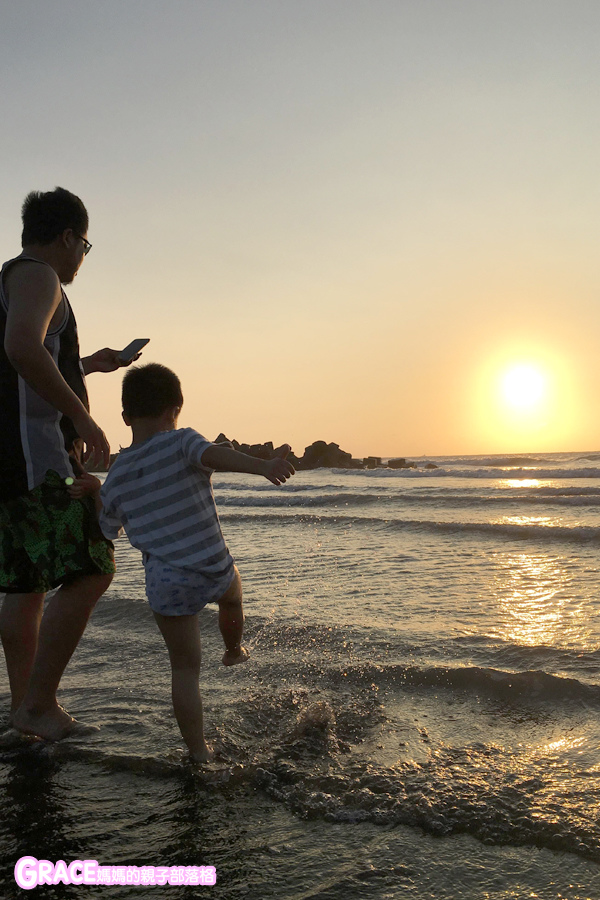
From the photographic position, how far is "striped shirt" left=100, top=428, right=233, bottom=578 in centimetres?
245

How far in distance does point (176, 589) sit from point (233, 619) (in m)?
0.40

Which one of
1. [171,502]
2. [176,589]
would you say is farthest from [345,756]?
[171,502]

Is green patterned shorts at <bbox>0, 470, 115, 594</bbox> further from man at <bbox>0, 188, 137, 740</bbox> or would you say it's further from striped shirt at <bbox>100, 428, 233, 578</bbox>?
striped shirt at <bbox>100, 428, 233, 578</bbox>

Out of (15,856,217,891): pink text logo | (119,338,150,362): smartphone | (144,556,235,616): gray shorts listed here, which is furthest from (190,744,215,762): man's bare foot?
(119,338,150,362): smartphone

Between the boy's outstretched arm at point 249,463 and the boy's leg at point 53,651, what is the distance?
2.97 ft

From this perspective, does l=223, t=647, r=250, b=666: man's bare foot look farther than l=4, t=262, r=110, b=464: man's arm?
Yes

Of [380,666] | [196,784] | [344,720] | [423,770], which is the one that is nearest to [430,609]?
[380,666]

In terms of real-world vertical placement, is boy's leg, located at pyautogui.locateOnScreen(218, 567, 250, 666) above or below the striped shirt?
below

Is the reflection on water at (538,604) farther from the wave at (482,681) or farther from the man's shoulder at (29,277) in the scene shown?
the man's shoulder at (29,277)

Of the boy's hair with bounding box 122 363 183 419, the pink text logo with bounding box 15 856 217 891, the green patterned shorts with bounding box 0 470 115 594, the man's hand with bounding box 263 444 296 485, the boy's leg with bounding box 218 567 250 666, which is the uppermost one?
the boy's hair with bounding box 122 363 183 419

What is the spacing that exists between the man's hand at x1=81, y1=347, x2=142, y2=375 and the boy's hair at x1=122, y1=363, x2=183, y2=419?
489mm

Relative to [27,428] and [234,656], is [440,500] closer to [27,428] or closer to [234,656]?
[234,656]

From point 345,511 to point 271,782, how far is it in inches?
478

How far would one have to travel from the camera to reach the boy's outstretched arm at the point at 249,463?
2.19 meters
